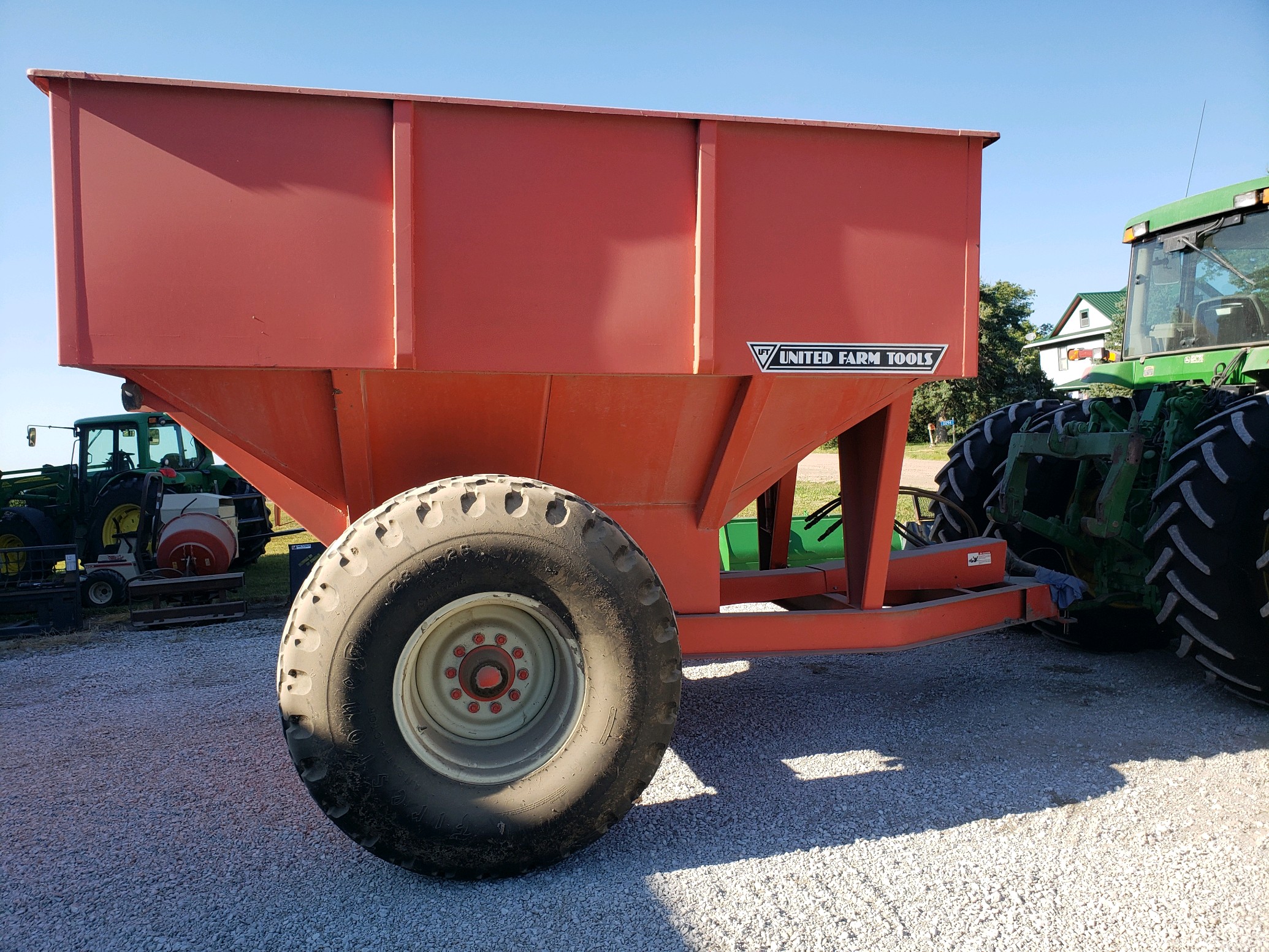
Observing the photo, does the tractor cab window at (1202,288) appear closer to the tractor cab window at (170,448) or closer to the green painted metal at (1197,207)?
the green painted metal at (1197,207)

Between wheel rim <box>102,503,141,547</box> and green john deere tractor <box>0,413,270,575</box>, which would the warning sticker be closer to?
green john deere tractor <box>0,413,270,575</box>

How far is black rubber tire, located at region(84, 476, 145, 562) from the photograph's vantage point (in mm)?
9234

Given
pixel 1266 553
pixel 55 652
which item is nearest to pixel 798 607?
pixel 1266 553

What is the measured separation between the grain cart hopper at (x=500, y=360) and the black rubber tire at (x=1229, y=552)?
1.66 meters

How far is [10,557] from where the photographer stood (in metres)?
9.22

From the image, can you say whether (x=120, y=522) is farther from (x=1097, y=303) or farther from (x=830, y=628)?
(x=1097, y=303)

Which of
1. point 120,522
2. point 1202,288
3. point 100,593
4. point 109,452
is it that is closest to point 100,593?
point 100,593

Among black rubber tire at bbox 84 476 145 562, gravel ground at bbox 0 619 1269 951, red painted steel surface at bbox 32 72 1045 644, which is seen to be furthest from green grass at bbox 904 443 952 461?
red painted steel surface at bbox 32 72 1045 644

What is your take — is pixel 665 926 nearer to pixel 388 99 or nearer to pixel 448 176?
pixel 448 176

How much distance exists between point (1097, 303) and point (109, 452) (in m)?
45.9

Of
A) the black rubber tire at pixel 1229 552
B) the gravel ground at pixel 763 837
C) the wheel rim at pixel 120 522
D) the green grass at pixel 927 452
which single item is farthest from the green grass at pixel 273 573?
the green grass at pixel 927 452

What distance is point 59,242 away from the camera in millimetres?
2615

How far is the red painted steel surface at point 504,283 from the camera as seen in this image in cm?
269

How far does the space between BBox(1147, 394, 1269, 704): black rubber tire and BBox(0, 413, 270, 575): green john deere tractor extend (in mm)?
9040
